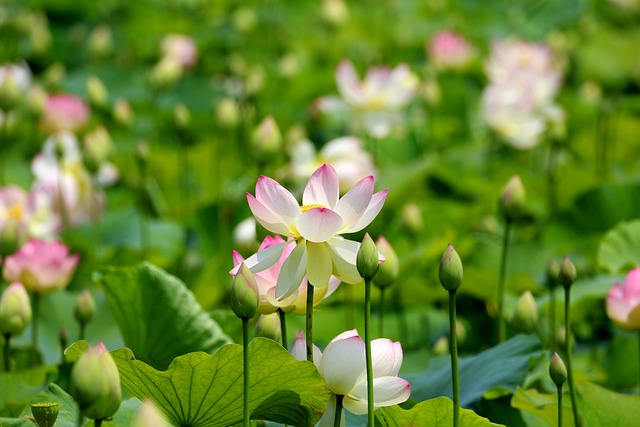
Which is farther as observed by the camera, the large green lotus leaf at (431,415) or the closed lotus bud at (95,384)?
the large green lotus leaf at (431,415)

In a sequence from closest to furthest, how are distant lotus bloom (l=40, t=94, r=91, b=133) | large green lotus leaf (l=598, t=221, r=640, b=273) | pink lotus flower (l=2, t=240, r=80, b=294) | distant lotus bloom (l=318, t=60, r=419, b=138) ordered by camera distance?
pink lotus flower (l=2, t=240, r=80, b=294) → large green lotus leaf (l=598, t=221, r=640, b=273) → distant lotus bloom (l=318, t=60, r=419, b=138) → distant lotus bloom (l=40, t=94, r=91, b=133)

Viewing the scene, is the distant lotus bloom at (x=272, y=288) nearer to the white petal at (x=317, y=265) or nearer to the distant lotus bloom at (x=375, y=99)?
A: the white petal at (x=317, y=265)

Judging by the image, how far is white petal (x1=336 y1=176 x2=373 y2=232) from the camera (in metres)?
0.85

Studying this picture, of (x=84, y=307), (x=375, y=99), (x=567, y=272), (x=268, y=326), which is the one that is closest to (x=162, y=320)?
(x=84, y=307)

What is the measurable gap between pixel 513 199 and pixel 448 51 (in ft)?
5.53

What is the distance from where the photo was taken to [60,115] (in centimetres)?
233

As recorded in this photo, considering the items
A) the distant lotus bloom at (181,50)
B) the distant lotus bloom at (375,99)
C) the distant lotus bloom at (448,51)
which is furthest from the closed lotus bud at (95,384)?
the distant lotus bloom at (448,51)

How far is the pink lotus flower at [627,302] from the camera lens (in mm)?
1117

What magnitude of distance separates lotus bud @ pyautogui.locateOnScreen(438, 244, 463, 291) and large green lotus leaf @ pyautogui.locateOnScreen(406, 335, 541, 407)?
0.69 ft

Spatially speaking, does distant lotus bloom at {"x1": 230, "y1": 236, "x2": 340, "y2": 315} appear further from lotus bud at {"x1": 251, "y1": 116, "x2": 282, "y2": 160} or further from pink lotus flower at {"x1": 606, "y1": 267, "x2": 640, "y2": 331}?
lotus bud at {"x1": 251, "y1": 116, "x2": 282, "y2": 160}

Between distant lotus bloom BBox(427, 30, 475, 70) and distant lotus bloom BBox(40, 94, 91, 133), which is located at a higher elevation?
distant lotus bloom BBox(427, 30, 475, 70)

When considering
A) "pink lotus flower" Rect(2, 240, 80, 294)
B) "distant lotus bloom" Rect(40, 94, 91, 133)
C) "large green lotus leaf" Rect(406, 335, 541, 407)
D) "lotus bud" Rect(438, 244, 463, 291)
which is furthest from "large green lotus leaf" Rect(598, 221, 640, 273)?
"distant lotus bloom" Rect(40, 94, 91, 133)

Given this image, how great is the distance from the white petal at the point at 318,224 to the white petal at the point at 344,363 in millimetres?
91

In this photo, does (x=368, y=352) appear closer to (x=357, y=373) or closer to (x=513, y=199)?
(x=357, y=373)
